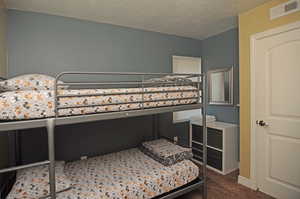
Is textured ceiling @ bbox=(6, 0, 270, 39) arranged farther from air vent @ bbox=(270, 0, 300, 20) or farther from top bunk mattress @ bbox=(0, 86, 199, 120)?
top bunk mattress @ bbox=(0, 86, 199, 120)

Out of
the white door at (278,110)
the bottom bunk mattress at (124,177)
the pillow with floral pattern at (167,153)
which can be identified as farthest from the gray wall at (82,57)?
the white door at (278,110)

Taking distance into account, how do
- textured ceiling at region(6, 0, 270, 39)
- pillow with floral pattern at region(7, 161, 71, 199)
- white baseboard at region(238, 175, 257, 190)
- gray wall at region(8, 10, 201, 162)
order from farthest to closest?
white baseboard at region(238, 175, 257, 190) < gray wall at region(8, 10, 201, 162) < textured ceiling at region(6, 0, 270, 39) < pillow with floral pattern at region(7, 161, 71, 199)

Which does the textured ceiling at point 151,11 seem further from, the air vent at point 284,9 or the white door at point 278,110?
the white door at point 278,110

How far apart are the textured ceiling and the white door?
614mm

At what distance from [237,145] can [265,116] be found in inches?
36.0

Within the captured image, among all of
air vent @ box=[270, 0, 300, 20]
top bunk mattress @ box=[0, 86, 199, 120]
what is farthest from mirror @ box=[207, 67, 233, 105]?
top bunk mattress @ box=[0, 86, 199, 120]

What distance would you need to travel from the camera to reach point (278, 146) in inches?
80.0

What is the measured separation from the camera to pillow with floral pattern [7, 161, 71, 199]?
1284 millimetres

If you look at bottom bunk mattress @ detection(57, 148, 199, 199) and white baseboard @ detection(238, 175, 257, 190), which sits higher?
bottom bunk mattress @ detection(57, 148, 199, 199)

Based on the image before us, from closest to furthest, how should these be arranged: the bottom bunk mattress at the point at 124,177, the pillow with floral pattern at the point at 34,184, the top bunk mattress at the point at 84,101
A: the top bunk mattress at the point at 84,101 → the pillow with floral pattern at the point at 34,184 → the bottom bunk mattress at the point at 124,177

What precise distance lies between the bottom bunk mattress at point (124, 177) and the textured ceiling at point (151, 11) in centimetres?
206

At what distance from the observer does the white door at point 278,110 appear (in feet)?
6.16

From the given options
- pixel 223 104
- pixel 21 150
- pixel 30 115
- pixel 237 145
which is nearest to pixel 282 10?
pixel 223 104

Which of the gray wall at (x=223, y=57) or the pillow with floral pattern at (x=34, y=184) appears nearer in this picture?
the pillow with floral pattern at (x=34, y=184)
